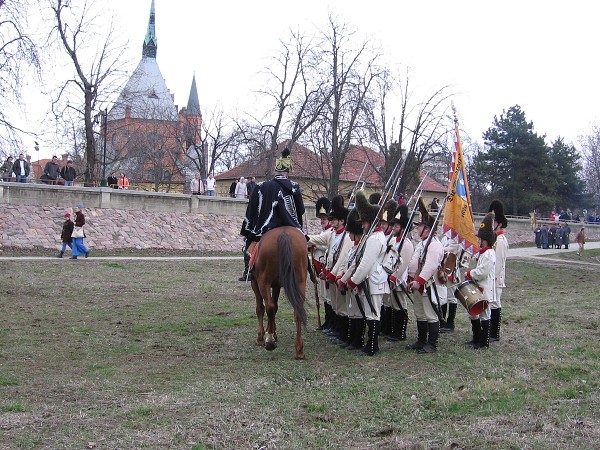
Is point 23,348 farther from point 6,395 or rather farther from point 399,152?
point 399,152

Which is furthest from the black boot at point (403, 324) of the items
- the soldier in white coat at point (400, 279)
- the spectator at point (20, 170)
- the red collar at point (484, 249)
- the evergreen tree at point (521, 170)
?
the evergreen tree at point (521, 170)

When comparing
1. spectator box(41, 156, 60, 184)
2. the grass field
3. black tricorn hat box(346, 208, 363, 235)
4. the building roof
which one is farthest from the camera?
the building roof

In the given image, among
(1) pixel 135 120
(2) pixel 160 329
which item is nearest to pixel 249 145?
(1) pixel 135 120

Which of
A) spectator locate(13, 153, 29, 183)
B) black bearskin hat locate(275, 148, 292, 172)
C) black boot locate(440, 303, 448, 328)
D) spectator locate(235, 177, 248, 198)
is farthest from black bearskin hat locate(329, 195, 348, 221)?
spectator locate(235, 177, 248, 198)

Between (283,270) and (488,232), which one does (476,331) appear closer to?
(488,232)

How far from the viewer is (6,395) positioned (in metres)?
6.98

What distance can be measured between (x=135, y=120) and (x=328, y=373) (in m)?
48.0

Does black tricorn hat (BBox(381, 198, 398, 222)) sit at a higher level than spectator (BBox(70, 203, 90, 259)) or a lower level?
higher

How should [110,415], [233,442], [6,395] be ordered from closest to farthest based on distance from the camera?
[233,442]
[110,415]
[6,395]

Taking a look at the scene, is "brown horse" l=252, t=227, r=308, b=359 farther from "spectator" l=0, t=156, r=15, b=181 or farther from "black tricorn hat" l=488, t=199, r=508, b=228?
"spectator" l=0, t=156, r=15, b=181

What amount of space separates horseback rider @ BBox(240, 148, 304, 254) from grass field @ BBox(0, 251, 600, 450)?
1669 mm

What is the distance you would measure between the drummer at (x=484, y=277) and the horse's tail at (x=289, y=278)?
8.53 feet

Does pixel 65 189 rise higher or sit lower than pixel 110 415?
higher

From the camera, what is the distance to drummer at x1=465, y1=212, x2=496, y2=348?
32.9 ft
